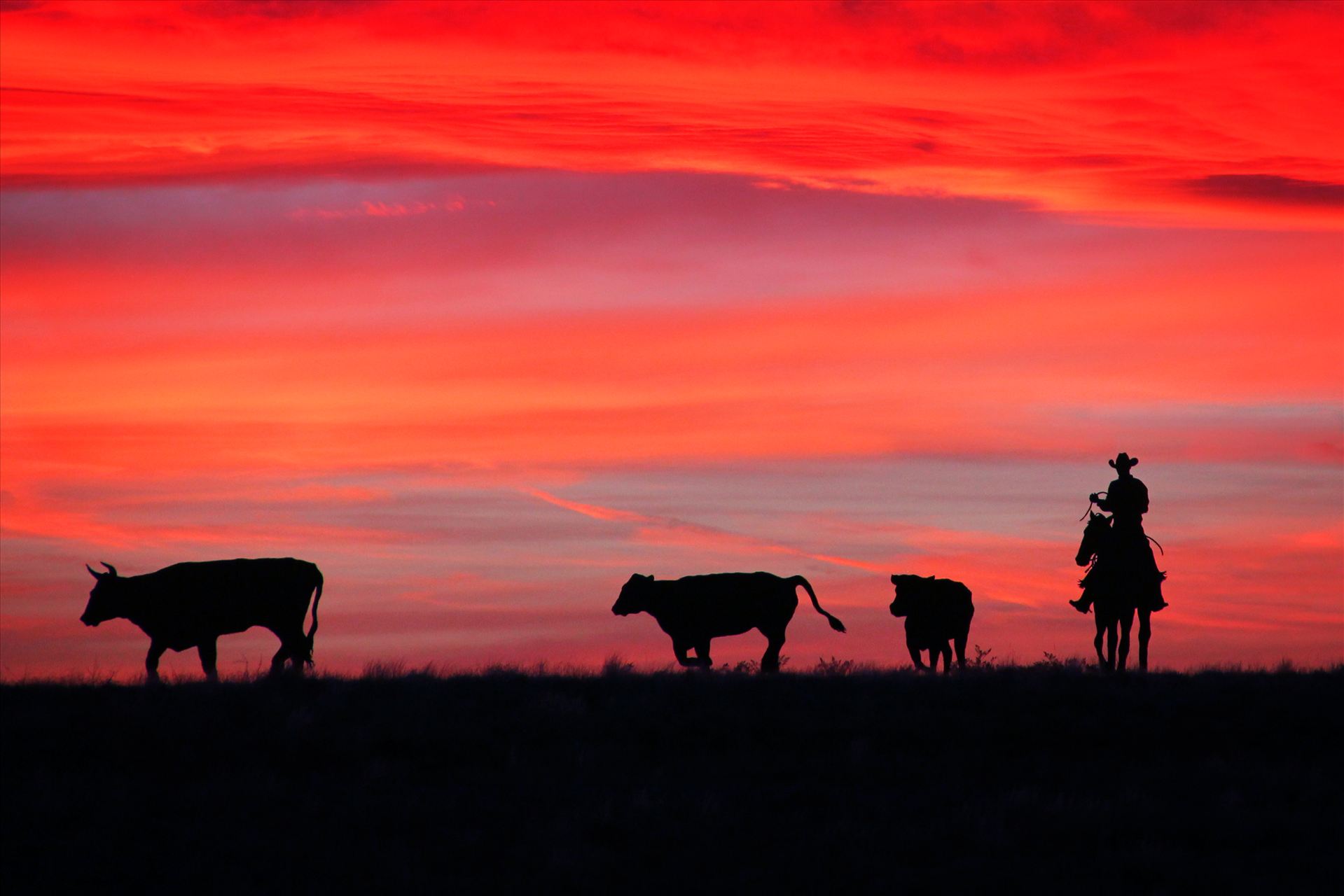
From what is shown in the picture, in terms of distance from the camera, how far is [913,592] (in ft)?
73.8

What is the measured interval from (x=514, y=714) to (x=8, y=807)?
5.24 m

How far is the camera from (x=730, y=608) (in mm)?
22578

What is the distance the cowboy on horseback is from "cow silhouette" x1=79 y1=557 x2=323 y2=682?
36.3 feet

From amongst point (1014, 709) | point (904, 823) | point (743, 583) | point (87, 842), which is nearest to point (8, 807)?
point (87, 842)

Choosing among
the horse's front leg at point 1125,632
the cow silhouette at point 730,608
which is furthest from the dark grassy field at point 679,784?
the cow silhouette at point 730,608

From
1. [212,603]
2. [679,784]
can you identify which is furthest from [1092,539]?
[212,603]

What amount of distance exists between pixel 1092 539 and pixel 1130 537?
56cm

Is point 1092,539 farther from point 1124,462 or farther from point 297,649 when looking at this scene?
point 297,649

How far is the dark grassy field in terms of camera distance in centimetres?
1213

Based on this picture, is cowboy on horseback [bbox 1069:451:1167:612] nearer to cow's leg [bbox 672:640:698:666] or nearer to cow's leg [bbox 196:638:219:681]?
cow's leg [bbox 672:640:698:666]

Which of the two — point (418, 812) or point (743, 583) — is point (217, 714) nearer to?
point (418, 812)

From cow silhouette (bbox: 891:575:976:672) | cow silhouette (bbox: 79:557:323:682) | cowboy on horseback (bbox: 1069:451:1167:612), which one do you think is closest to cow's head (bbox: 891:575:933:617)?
cow silhouette (bbox: 891:575:976:672)

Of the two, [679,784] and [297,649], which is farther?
[297,649]

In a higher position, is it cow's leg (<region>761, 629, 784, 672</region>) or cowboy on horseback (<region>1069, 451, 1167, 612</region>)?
cowboy on horseback (<region>1069, 451, 1167, 612</region>)
